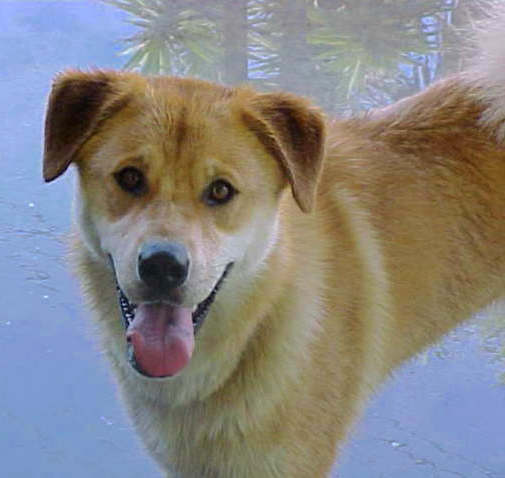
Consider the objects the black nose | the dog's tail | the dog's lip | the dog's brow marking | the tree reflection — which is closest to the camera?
the black nose

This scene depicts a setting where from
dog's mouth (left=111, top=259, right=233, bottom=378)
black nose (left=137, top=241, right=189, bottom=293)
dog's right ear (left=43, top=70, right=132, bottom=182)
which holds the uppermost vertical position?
dog's right ear (left=43, top=70, right=132, bottom=182)

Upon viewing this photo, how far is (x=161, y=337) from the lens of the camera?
7.04ft

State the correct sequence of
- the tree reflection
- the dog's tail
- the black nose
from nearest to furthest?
the black nose
the dog's tail
the tree reflection

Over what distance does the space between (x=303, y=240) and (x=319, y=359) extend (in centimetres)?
28

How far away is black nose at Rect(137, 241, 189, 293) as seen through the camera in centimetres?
200

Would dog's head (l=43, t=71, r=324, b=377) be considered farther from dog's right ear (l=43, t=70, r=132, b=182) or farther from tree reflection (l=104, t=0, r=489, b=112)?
tree reflection (l=104, t=0, r=489, b=112)

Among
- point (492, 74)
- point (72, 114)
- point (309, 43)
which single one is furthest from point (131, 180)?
point (309, 43)

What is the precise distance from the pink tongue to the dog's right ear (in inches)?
14.3

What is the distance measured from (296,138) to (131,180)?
39 cm

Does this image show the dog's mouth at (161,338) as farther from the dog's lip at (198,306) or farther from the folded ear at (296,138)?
the folded ear at (296,138)

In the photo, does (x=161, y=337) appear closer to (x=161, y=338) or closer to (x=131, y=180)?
(x=161, y=338)

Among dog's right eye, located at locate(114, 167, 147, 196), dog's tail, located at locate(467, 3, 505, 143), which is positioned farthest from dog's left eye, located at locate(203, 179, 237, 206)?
dog's tail, located at locate(467, 3, 505, 143)

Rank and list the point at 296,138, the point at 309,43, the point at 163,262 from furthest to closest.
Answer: the point at 309,43
the point at 296,138
the point at 163,262

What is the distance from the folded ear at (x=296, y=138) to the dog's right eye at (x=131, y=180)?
0.94ft
